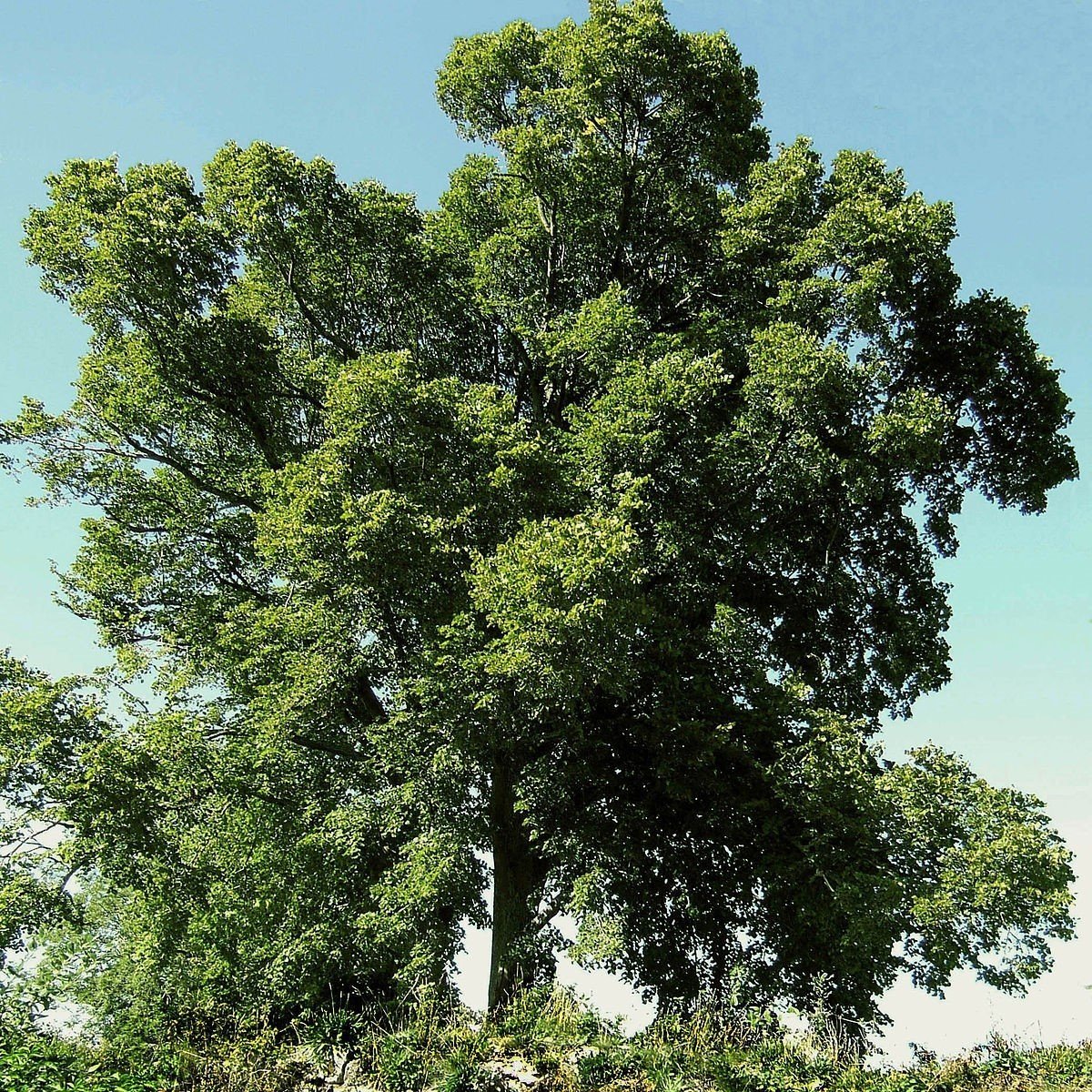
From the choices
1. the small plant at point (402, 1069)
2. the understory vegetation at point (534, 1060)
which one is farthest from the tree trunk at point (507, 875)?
the small plant at point (402, 1069)

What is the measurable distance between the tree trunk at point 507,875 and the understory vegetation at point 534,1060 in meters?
2.02

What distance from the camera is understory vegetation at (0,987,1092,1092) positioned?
33.6 feet

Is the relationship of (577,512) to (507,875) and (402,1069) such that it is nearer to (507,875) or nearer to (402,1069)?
(507,875)

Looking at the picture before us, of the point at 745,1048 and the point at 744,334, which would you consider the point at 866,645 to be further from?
the point at 745,1048

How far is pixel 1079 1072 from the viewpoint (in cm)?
1052

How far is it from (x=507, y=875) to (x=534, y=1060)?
4.75 m

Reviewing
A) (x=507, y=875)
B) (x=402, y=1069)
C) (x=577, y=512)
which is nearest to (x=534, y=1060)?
(x=402, y=1069)

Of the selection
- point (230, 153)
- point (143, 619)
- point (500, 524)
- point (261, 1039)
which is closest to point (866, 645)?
point (500, 524)

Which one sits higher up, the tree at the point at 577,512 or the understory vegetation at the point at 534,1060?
the tree at the point at 577,512

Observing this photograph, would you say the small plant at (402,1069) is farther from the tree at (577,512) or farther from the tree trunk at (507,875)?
the tree trunk at (507,875)

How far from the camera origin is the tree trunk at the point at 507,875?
15.0 meters

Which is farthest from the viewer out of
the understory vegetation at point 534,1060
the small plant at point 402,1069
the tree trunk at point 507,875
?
the tree trunk at point 507,875

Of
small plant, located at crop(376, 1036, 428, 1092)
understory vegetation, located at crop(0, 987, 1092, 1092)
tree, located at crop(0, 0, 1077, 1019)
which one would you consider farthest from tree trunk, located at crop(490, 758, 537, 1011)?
small plant, located at crop(376, 1036, 428, 1092)

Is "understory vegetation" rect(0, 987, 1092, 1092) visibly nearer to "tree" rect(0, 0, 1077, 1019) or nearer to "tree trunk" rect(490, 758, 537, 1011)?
"tree" rect(0, 0, 1077, 1019)
